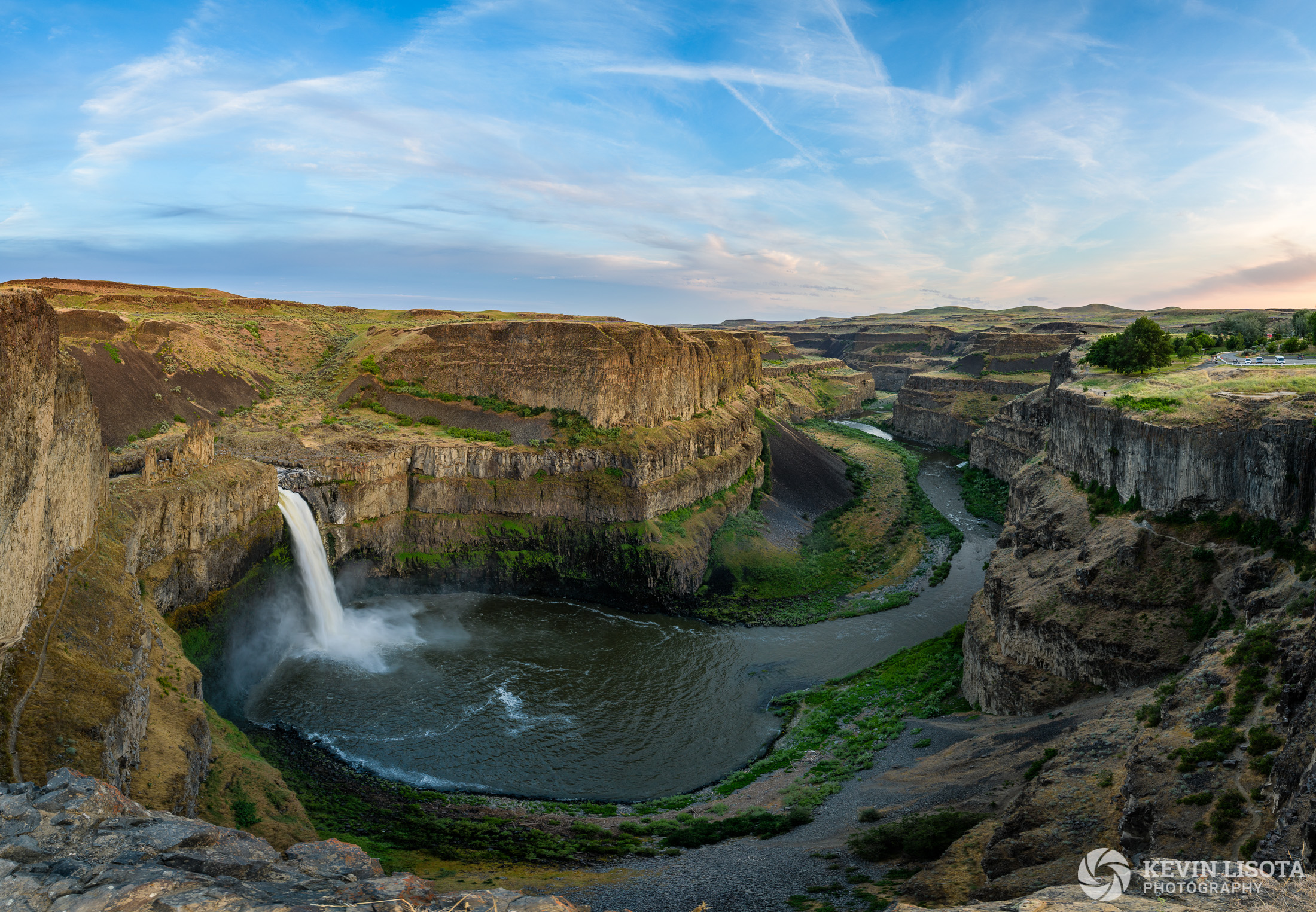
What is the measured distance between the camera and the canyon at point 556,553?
1537cm

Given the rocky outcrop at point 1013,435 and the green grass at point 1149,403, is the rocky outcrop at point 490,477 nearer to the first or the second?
the green grass at point 1149,403

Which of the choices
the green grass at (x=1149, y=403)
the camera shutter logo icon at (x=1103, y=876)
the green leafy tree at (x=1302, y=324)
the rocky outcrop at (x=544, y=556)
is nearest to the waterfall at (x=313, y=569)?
the rocky outcrop at (x=544, y=556)

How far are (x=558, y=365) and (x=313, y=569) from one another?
84.4 ft

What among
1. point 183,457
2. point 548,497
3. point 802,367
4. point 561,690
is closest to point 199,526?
point 183,457

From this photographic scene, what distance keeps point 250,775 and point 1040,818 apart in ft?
80.6

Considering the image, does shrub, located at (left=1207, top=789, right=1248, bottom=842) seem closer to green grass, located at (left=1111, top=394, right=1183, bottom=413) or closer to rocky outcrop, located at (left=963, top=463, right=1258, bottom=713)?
rocky outcrop, located at (left=963, top=463, right=1258, bottom=713)

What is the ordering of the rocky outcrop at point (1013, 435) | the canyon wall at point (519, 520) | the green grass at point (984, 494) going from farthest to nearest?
the rocky outcrop at point (1013, 435) → the green grass at point (984, 494) → the canyon wall at point (519, 520)

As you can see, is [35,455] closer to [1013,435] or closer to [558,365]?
[558,365]

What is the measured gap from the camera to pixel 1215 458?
2742cm

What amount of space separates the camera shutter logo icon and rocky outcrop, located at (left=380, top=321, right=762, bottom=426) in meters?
47.5

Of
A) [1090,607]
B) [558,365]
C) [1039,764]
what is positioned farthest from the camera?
[558,365]

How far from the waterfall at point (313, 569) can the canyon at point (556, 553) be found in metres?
1.18

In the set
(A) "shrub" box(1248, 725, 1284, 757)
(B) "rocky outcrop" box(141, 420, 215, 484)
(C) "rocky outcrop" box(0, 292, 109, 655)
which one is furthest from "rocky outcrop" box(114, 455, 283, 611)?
(A) "shrub" box(1248, 725, 1284, 757)

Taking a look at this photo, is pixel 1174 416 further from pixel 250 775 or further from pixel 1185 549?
pixel 250 775
